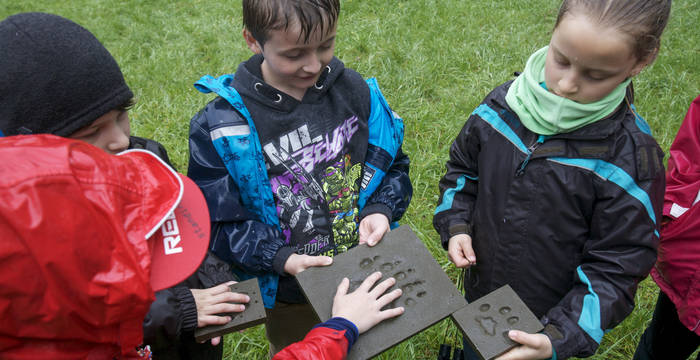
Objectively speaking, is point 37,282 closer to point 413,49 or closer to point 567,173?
point 567,173

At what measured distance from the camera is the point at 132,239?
107 centimetres

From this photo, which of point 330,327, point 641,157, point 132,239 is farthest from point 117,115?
point 641,157

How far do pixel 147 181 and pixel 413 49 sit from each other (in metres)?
4.28

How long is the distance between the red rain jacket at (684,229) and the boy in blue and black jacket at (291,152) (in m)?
1.07

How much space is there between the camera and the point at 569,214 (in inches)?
61.6

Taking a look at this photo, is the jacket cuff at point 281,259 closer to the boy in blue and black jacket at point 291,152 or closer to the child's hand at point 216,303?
the boy in blue and black jacket at point 291,152

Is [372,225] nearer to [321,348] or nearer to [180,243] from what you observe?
[321,348]

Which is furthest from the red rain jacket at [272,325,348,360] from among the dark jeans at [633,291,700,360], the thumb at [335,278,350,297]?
the dark jeans at [633,291,700,360]

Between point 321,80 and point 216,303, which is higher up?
point 321,80

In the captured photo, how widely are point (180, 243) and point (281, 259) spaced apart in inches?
21.0

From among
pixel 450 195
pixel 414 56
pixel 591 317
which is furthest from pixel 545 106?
pixel 414 56

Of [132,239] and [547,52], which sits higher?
[547,52]

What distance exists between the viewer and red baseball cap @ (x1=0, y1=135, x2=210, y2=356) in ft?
2.86

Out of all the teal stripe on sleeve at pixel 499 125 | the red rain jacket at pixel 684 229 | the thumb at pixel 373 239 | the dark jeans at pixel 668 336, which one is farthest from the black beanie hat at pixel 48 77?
the dark jeans at pixel 668 336
